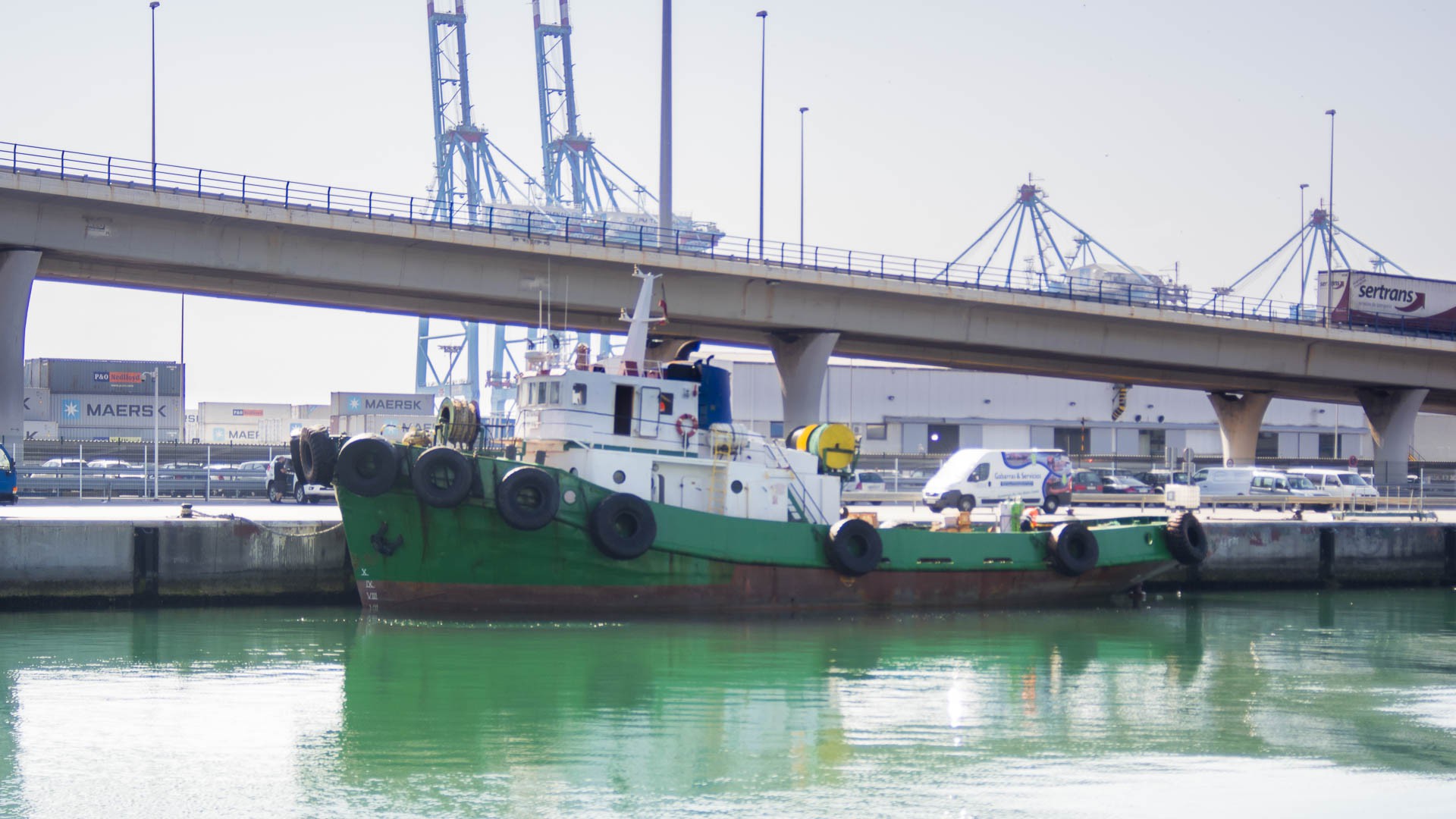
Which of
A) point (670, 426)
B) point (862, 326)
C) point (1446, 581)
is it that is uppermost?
point (862, 326)

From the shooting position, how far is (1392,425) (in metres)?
54.4

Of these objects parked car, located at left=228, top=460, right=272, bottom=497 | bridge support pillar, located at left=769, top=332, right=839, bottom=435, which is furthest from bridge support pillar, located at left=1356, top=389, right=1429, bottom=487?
parked car, located at left=228, top=460, right=272, bottom=497

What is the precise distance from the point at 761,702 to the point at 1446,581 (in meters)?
21.5

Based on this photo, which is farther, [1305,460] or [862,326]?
[1305,460]

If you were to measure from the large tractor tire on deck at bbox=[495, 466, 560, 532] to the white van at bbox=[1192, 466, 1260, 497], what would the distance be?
88.1ft

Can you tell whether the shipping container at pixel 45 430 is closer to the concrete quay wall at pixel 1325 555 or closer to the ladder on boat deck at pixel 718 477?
the ladder on boat deck at pixel 718 477

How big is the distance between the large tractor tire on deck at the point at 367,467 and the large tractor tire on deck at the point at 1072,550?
449 inches

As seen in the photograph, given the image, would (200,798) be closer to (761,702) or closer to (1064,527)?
(761,702)

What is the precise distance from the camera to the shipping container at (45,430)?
59062mm

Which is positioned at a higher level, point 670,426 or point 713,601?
point 670,426

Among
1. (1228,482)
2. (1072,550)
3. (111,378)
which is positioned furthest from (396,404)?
(1072,550)

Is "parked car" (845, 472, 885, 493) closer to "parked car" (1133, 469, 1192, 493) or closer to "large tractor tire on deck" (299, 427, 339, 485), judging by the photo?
"parked car" (1133, 469, 1192, 493)

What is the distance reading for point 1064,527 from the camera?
2452 centimetres

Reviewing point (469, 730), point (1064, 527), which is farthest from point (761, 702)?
point (1064, 527)
